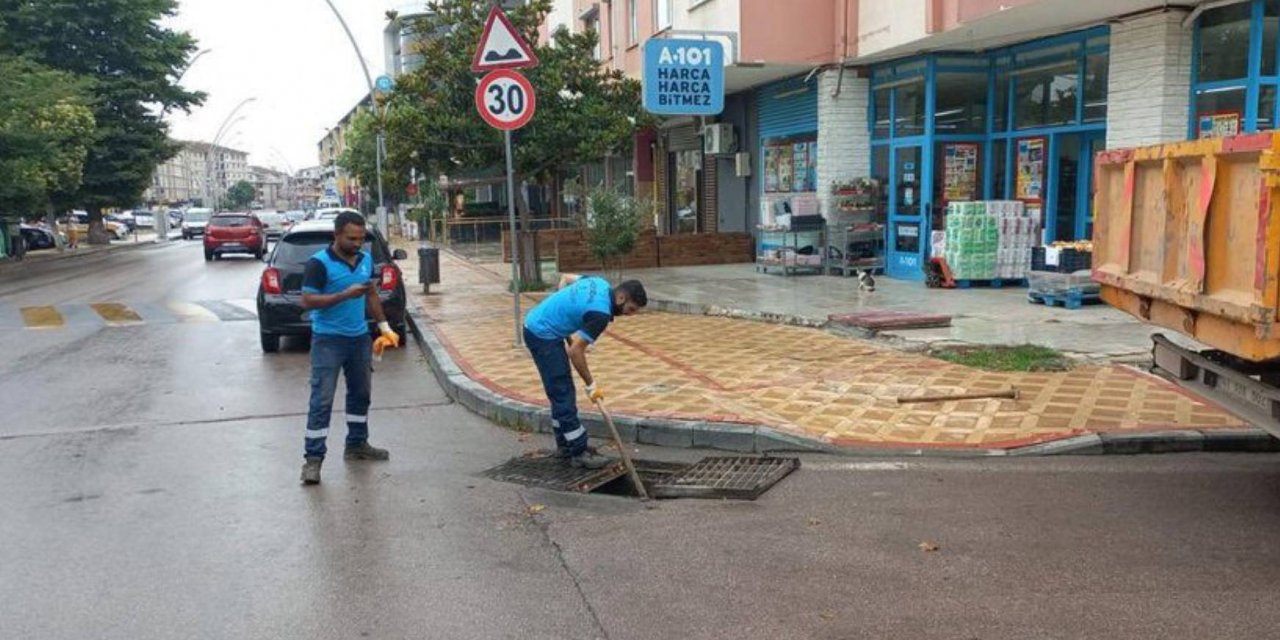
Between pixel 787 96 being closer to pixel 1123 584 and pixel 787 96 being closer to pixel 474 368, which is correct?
pixel 474 368

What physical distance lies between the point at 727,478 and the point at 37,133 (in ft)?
87.3

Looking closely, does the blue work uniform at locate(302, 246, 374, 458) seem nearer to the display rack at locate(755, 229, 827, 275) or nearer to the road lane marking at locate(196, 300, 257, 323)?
the road lane marking at locate(196, 300, 257, 323)

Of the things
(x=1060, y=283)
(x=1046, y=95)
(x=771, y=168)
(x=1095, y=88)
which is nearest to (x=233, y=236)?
(x=771, y=168)

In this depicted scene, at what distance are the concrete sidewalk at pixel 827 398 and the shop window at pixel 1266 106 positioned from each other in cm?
450

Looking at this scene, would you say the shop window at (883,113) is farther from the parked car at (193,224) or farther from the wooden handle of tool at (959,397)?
the parked car at (193,224)

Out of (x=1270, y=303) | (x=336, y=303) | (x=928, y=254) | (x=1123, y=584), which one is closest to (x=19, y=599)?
(x=336, y=303)

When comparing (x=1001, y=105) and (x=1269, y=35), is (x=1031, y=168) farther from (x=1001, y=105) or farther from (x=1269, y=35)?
(x=1269, y=35)

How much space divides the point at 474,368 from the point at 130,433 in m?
2.97

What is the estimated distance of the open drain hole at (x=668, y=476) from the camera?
5.61 m

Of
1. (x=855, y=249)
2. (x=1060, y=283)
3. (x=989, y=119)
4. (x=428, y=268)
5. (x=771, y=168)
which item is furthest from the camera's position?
(x=771, y=168)

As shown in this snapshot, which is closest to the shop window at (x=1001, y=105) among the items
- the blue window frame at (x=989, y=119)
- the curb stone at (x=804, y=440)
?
the blue window frame at (x=989, y=119)

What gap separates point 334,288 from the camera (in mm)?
6098

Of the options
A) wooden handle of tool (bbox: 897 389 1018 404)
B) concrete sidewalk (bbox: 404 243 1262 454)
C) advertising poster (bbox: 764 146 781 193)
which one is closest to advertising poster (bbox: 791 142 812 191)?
advertising poster (bbox: 764 146 781 193)

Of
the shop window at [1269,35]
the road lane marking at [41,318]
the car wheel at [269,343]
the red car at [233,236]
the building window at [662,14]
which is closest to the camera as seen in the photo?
the shop window at [1269,35]
